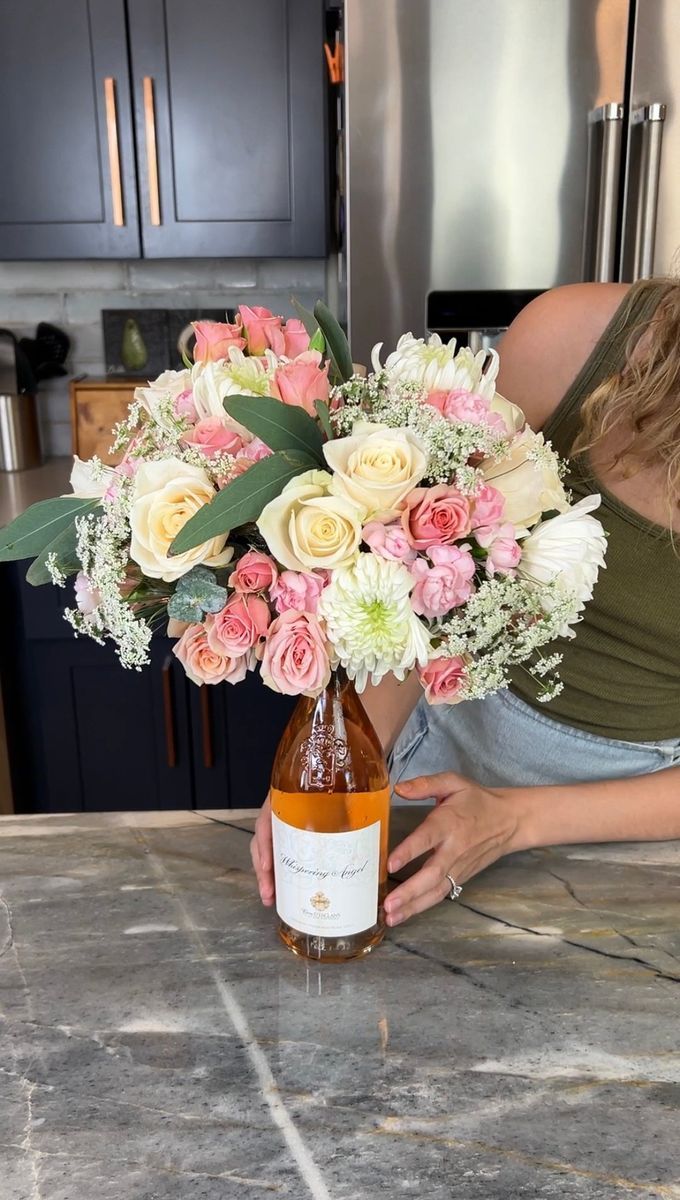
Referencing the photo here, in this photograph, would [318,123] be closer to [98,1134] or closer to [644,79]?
[644,79]

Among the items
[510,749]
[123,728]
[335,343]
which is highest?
[335,343]

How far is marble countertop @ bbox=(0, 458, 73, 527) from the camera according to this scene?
85.5 inches

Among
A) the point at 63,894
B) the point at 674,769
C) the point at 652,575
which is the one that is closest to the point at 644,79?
the point at 652,575

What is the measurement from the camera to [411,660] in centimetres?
63

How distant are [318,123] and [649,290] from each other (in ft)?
4.34

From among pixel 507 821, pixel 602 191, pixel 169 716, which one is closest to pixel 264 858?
pixel 507 821

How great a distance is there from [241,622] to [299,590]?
0.04 metres

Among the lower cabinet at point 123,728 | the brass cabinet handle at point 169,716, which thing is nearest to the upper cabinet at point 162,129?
the lower cabinet at point 123,728

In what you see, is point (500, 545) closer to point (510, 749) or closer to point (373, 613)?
point (373, 613)

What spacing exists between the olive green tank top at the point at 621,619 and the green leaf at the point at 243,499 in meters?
0.52

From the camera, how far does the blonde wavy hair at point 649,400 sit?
3.30 ft

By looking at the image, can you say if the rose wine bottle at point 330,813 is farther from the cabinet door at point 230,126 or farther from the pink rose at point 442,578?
the cabinet door at point 230,126

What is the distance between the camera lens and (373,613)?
61cm

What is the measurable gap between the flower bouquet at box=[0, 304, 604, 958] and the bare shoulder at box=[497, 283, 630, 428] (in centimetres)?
41
